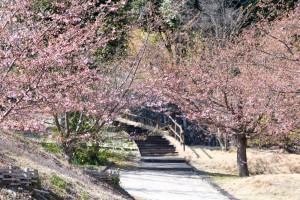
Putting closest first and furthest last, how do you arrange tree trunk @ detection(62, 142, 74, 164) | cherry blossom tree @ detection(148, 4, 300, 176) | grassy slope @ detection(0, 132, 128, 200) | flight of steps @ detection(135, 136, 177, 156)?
1. grassy slope @ detection(0, 132, 128, 200)
2. tree trunk @ detection(62, 142, 74, 164)
3. cherry blossom tree @ detection(148, 4, 300, 176)
4. flight of steps @ detection(135, 136, 177, 156)

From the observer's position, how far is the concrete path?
48.5 feet

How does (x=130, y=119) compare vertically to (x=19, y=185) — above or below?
above

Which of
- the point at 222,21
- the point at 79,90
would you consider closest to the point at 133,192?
the point at 79,90

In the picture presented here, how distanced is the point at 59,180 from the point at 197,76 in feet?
39.1

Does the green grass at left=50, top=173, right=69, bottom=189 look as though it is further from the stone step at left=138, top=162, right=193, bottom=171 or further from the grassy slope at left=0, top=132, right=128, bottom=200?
the stone step at left=138, top=162, right=193, bottom=171

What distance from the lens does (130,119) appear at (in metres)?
34.7

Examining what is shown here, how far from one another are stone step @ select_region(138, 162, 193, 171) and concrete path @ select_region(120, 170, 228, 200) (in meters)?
0.52

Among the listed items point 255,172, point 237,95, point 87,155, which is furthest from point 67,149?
point 255,172

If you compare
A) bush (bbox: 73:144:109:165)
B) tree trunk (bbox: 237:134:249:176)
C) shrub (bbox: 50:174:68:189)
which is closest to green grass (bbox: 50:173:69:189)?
shrub (bbox: 50:174:68:189)

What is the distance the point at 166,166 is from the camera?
22.1m

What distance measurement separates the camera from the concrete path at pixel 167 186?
14.8 metres

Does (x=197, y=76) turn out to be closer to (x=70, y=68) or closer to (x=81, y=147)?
(x=81, y=147)

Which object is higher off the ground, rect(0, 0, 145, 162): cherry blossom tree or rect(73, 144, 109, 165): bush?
rect(0, 0, 145, 162): cherry blossom tree

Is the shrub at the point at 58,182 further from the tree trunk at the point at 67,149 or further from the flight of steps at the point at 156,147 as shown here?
the flight of steps at the point at 156,147
